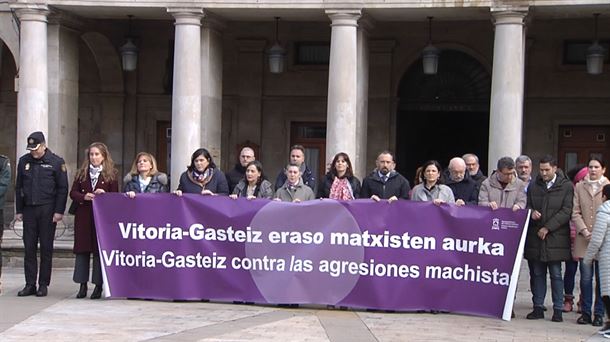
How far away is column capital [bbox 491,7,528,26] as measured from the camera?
15.6 metres

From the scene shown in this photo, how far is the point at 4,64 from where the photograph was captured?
2188 centimetres

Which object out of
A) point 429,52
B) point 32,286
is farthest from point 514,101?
point 32,286

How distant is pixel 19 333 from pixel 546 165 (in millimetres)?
5921

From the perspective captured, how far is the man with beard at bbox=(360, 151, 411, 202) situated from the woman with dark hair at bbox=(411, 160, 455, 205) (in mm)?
378

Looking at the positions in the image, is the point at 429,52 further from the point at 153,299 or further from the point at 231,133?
the point at 153,299

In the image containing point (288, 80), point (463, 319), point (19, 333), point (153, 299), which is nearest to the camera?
point (19, 333)

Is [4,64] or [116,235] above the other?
[4,64]

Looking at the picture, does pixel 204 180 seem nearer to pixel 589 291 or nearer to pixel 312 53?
pixel 589 291

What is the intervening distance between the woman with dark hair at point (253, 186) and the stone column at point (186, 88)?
491cm

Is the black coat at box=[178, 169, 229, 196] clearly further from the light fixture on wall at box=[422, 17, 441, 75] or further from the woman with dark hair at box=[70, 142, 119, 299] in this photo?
the light fixture on wall at box=[422, 17, 441, 75]

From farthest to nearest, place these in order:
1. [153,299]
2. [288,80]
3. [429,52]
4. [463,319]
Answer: [288,80] < [429,52] < [153,299] < [463,319]

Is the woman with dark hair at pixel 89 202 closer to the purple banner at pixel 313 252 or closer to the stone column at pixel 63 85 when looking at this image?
the purple banner at pixel 313 252

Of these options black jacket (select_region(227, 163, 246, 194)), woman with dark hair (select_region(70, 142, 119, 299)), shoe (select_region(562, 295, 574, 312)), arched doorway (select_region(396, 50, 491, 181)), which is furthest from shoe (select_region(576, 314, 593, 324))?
arched doorway (select_region(396, 50, 491, 181))

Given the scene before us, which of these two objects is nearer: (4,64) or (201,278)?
(201,278)
